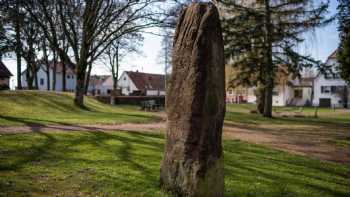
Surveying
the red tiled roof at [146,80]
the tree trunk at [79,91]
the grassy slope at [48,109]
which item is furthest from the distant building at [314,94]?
the grassy slope at [48,109]

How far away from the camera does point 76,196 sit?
17.4 feet

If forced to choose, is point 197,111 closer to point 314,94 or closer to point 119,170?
point 119,170

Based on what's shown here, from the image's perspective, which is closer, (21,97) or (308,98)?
(21,97)

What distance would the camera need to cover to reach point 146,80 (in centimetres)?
7869

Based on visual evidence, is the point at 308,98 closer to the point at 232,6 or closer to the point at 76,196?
the point at 232,6

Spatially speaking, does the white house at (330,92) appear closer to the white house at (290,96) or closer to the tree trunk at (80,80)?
the white house at (290,96)

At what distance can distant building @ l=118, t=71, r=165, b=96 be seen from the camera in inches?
2975

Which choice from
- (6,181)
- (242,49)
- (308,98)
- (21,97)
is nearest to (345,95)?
(308,98)

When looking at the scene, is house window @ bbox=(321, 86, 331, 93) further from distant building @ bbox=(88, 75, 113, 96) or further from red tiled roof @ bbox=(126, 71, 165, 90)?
distant building @ bbox=(88, 75, 113, 96)

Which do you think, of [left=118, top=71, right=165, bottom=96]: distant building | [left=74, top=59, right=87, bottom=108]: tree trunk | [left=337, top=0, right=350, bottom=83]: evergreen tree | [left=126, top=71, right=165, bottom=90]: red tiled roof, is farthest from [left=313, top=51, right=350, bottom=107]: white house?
[left=74, top=59, right=87, bottom=108]: tree trunk

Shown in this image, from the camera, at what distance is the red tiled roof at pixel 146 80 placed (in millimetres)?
76062

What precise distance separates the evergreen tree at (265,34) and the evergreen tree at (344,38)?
7.76 metres

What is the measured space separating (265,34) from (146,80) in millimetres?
54057

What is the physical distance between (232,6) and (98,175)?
74.3 feet
